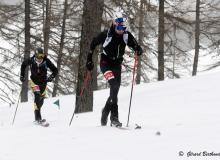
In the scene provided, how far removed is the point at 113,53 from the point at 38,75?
3504 mm

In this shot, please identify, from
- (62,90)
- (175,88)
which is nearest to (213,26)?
(62,90)

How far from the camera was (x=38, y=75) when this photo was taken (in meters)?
11.6

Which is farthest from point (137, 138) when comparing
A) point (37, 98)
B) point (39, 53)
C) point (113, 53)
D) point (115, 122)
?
point (37, 98)

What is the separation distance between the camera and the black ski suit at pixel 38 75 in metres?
11.5

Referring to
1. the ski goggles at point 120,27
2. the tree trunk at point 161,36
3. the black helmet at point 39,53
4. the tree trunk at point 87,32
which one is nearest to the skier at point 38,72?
the black helmet at point 39,53

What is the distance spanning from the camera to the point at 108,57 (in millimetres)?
8695

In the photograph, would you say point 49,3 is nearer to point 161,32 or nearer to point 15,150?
point 161,32

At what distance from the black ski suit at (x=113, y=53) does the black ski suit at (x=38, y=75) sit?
313 cm

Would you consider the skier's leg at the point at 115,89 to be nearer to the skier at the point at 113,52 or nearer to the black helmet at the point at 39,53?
the skier at the point at 113,52

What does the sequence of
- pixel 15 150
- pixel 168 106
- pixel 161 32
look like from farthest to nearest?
pixel 161 32 < pixel 168 106 < pixel 15 150

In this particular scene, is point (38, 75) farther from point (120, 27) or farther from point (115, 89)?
point (120, 27)

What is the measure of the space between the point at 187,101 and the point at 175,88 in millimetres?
3296

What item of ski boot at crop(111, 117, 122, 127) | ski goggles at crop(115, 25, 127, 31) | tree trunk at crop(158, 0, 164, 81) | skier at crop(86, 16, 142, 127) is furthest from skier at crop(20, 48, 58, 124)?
tree trunk at crop(158, 0, 164, 81)

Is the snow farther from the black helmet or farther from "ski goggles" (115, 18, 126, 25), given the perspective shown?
"ski goggles" (115, 18, 126, 25)
